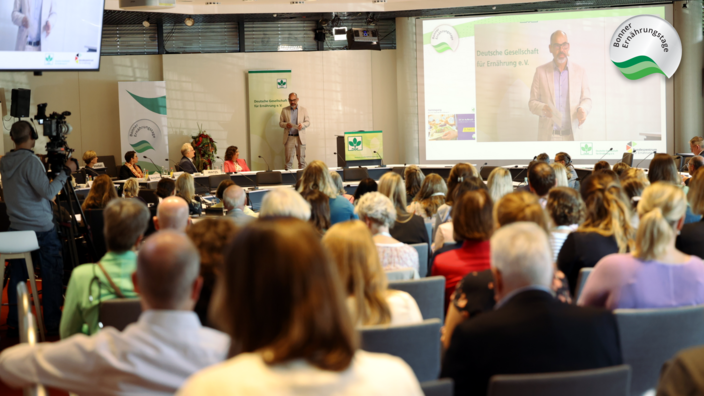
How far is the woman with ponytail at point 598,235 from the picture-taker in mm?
3252

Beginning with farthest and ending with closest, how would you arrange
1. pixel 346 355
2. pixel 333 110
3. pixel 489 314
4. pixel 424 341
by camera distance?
1. pixel 333 110
2. pixel 424 341
3. pixel 489 314
4. pixel 346 355

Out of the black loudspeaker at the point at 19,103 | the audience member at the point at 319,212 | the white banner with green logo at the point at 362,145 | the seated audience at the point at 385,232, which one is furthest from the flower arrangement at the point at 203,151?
the seated audience at the point at 385,232

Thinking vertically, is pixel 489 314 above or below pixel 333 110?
below

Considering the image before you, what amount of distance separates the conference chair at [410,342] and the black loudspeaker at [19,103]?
4660mm

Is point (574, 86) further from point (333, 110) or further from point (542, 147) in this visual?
point (333, 110)

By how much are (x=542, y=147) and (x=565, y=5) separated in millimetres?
2804

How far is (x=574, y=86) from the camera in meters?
12.6

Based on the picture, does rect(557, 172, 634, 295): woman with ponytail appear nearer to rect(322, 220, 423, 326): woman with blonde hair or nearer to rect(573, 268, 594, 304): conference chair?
rect(573, 268, 594, 304): conference chair

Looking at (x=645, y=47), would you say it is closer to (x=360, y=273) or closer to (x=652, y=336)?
(x=652, y=336)

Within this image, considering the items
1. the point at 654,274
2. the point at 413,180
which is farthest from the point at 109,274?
the point at 413,180

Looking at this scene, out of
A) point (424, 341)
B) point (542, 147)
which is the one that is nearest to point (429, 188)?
point (424, 341)

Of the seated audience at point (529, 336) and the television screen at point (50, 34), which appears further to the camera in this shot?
the television screen at point (50, 34)

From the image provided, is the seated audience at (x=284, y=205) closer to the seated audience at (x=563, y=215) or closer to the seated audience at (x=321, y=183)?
the seated audience at (x=563, y=215)

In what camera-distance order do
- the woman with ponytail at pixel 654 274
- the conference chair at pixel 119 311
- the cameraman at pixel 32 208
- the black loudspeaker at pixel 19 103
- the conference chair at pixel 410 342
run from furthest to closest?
the black loudspeaker at pixel 19 103, the cameraman at pixel 32 208, the woman with ponytail at pixel 654 274, the conference chair at pixel 119 311, the conference chair at pixel 410 342
